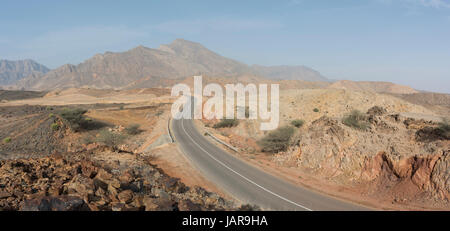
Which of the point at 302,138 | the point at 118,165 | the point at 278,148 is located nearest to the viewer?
the point at 118,165

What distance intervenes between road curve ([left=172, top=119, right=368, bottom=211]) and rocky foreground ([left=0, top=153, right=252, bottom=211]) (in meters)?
1.93

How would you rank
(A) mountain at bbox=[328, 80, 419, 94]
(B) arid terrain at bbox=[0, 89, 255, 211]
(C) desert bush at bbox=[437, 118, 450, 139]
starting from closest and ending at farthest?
(B) arid terrain at bbox=[0, 89, 255, 211]
(C) desert bush at bbox=[437, 118, 450, 139]
(A) mountain at bbox=[328, 80, 419, 94]

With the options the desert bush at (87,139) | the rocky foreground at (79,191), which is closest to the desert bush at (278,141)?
the rocky foreground at (79,191)

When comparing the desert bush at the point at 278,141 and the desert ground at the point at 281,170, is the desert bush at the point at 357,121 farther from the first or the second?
the desert bush at the point at 278,141

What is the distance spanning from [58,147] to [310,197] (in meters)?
28.8

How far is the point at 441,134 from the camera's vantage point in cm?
1536

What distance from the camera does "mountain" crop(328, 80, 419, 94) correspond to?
401 ft

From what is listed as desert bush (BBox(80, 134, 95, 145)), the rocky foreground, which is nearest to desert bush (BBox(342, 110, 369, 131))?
the rocky foreground

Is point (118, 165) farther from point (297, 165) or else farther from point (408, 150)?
point (408, 150)

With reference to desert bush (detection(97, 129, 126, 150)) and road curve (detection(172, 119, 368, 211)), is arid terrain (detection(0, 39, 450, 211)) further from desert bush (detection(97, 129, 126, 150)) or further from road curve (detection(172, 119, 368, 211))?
road curve (detection(172, 119, 368, 211))

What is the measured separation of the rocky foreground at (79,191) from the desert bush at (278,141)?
37.0ft

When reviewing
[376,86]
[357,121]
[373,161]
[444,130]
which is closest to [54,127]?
[357,121]
